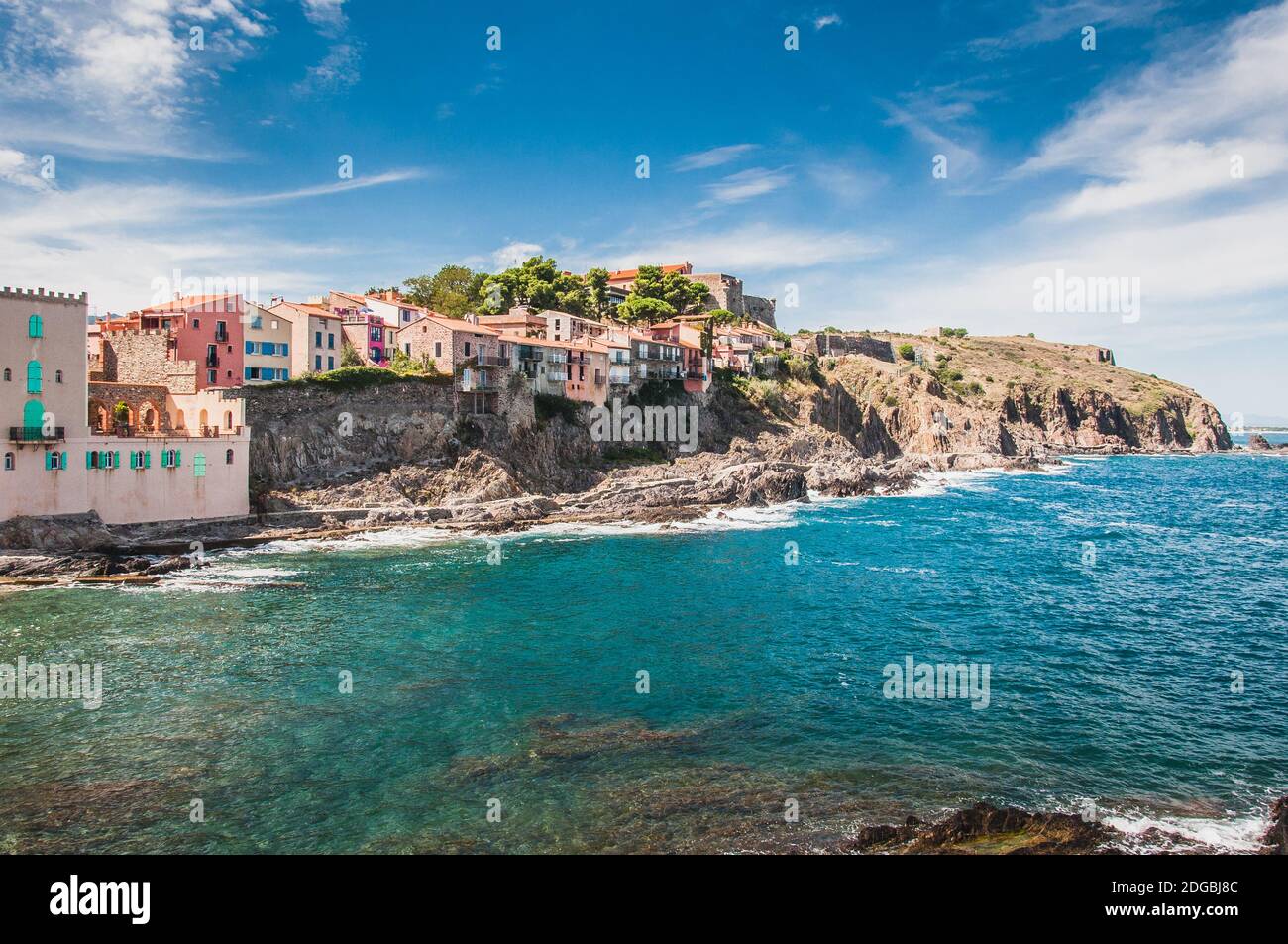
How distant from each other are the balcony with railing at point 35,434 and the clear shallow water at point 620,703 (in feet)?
37.4

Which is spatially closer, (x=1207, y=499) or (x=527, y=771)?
(x=527, y=771)

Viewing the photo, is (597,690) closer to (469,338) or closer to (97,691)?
(97,691)

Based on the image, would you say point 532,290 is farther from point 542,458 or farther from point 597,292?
point 542,458

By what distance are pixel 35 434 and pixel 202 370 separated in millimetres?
13977

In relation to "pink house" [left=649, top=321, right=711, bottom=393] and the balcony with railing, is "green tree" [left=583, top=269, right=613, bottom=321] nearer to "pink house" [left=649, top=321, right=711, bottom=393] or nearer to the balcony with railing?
"pink house" [left=649, top=321, right=711, bottom=393]

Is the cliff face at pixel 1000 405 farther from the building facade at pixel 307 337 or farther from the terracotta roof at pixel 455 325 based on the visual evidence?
the building facade at pixel 307 337

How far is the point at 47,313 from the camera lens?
43.0 meters

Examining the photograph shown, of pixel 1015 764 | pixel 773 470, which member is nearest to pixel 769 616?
pixel 1015 764

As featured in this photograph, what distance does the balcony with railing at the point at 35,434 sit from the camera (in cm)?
4172

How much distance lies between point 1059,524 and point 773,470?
2381cm

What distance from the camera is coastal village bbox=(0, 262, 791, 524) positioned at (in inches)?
1684

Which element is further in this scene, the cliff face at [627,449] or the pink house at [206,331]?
the cliff face at [627,449]

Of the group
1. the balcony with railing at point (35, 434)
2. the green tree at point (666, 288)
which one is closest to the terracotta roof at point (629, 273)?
the green tree at point (666, 288)
